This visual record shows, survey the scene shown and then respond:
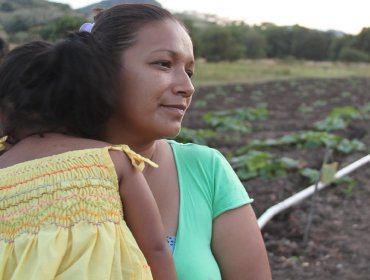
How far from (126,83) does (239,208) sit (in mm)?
386

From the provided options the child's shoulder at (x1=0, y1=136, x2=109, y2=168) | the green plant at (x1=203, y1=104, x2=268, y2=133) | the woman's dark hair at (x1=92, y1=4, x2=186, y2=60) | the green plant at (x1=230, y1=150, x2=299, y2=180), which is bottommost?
the green plant at (x1=203, y1=104, x2=268, y2=133)

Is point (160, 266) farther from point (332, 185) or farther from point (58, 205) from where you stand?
point (332, 185)

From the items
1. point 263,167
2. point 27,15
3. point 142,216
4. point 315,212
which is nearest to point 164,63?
point 142,216

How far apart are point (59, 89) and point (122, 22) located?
249mm

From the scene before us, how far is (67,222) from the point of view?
3.92 ft

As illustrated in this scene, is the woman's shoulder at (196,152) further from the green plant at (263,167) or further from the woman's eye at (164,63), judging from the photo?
the green plant at (263,167)

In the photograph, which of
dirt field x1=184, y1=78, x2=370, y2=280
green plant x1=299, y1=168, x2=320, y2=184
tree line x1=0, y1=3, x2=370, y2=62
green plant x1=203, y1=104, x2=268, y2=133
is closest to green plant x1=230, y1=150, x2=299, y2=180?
dirt field x1=184, y1=78, x2=370, y2=280

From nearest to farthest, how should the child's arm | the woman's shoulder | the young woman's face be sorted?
the child's arm < the young woman's face < the woman's shoulder

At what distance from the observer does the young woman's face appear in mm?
1416

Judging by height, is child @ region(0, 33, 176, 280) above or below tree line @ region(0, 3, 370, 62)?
above

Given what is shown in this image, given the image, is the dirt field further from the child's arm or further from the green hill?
the child's arm

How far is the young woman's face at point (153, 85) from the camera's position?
1416 millimetres

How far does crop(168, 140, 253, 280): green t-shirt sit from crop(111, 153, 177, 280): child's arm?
150 millimetres

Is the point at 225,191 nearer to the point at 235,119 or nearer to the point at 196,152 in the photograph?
the point at 196,152
